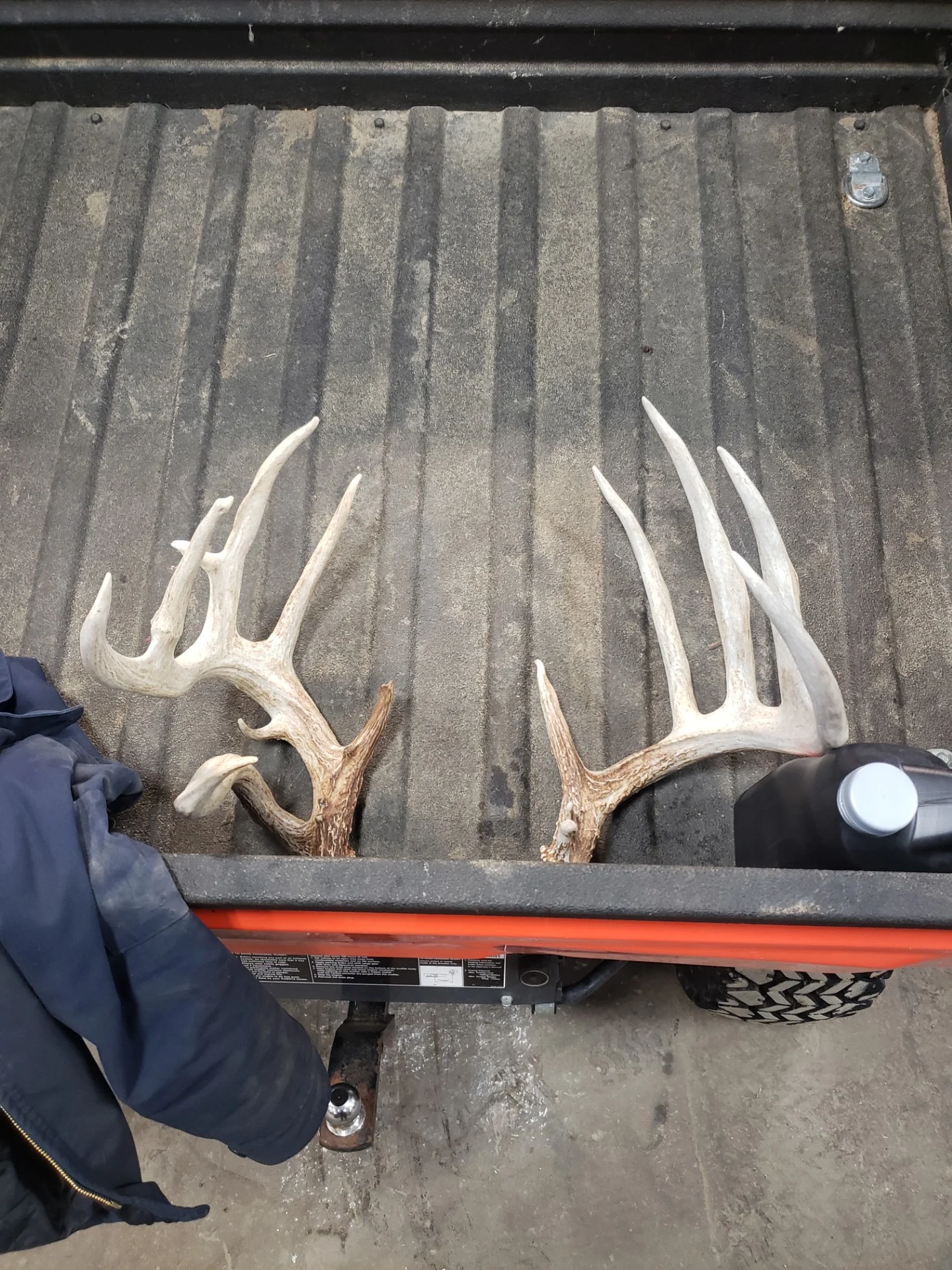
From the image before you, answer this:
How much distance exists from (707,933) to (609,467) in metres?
1.21

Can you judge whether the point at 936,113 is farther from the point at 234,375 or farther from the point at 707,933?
the point at 707,933

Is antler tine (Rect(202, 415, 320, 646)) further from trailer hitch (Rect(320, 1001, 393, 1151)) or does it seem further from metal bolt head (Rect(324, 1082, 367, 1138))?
metal bolt head (Rect(324, 1082, 367, 1138))

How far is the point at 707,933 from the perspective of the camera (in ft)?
4.57

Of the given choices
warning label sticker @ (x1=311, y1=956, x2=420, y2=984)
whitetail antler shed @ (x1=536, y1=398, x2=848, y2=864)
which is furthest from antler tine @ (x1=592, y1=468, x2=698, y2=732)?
warning label sticker @ (x1=311, y1=956, x2=420, y2=984)

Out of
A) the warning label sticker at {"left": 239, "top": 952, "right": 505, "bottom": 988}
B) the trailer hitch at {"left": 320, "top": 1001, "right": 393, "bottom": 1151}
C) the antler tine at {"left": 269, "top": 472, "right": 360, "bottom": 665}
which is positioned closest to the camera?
the warning label sticker at {"left": 239, "top": 952, "right": 505, "bottom": 988}

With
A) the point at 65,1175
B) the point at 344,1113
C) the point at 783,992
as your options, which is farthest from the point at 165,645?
the point at 783,992

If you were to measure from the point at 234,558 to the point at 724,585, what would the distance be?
933 mm

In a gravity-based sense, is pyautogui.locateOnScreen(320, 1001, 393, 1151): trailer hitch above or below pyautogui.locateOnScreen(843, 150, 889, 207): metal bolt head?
below

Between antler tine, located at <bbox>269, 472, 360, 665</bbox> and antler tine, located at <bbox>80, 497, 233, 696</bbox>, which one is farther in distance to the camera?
antler tine, located at <bbox>269, 472, 360, 665</bbox>

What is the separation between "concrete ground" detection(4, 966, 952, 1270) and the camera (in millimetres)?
2289

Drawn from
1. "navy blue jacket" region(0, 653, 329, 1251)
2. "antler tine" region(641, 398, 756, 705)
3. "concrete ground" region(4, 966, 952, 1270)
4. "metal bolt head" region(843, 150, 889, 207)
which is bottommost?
"concrete ground" region(4, 966, 952, 1270)

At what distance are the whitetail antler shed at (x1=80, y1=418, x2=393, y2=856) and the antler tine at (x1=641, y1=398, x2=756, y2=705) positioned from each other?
2.16 ft

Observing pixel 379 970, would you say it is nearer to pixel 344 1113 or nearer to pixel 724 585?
pixel 344 1113

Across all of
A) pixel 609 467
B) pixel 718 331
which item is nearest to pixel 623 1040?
pixel 609 467
